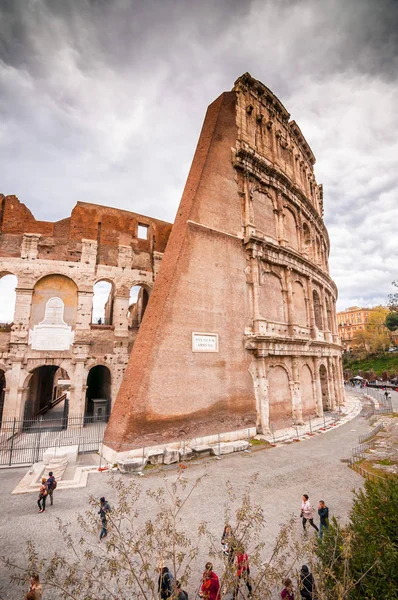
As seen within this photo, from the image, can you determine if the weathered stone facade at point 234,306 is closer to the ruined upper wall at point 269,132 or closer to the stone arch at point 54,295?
the ruined upper wall at point 269,132

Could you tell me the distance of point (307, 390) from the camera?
73.4 ft

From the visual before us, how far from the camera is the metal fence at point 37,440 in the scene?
1387 cm

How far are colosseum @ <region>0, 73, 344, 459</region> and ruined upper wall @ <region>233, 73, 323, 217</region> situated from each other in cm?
18

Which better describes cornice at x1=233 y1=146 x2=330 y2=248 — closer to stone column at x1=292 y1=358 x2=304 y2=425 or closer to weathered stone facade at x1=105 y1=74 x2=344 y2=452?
weathered stone facade at x1=105 y1=74 x2=344 y2=452

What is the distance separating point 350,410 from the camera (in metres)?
26.2

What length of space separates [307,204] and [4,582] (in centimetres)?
3026

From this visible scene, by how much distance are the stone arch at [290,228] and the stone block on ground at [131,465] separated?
19.2 metres

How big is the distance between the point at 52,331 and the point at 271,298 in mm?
15034

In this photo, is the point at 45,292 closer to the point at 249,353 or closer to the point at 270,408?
the point at 249,353

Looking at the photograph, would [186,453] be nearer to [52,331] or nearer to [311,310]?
[52,331]

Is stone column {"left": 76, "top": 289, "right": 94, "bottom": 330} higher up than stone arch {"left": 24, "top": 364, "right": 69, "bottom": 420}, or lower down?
higher up

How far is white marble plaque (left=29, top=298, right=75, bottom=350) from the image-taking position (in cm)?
1934

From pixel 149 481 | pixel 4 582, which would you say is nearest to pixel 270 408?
pixel 149 481

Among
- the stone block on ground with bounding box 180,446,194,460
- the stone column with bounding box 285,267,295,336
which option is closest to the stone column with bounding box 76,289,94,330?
the stone block on ground with bounding box 180,446,194,460
